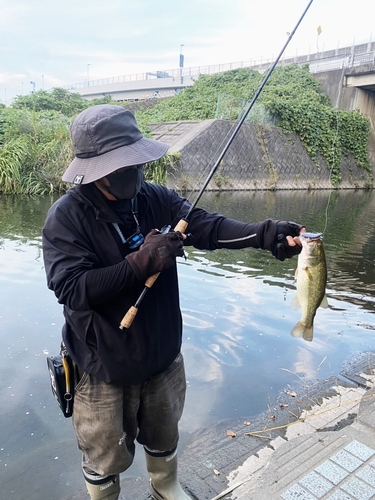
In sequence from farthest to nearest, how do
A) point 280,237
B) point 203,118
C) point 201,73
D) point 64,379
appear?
point 201,73
point 203,118
point 280,237
point 64,379

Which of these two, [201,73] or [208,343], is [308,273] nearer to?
[208,343]

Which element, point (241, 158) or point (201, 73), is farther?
point (201, 73)

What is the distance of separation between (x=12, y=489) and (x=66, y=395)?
1.37m

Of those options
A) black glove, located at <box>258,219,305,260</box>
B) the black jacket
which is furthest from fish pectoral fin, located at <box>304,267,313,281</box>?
the black jacket

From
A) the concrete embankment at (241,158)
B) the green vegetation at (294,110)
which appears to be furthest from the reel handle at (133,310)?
the green vegetation at (294,110)

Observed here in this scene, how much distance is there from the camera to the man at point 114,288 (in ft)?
6.59

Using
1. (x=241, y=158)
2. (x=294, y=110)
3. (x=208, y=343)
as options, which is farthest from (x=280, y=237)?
(x=294, y=110)

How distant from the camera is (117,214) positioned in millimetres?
2197

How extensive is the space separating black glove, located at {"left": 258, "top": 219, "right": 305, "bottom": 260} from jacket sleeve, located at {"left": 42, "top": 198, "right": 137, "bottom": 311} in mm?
894

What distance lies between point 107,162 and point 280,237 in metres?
1.08

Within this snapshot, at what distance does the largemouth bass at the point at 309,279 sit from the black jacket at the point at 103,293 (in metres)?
0.79

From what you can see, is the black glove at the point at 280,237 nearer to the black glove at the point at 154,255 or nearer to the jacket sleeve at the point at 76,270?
the black glove at the point at 154,255

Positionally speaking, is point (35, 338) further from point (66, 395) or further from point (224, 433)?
point (66, 395)

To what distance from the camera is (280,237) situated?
2.44 metres
